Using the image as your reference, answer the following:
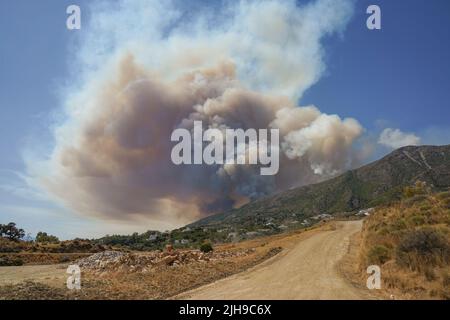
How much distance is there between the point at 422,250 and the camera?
1762cm

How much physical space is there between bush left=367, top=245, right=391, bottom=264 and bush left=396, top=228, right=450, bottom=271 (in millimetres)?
2036

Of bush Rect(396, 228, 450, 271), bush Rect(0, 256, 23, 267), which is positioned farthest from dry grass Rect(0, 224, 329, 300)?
bush Rect(0, 256, 23, 267)

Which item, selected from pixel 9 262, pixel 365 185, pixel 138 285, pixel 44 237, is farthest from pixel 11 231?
pixel 365 185

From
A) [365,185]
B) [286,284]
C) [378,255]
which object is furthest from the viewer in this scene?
[365,185]

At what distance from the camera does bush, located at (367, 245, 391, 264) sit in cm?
2053

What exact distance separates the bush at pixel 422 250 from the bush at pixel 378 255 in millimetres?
2036

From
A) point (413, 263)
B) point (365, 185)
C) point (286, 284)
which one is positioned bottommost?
point (286, 284)

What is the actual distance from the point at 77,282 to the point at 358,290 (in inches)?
555

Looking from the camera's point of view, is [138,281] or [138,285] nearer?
[138,285]

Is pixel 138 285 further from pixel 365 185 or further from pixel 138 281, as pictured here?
pixel 365 185

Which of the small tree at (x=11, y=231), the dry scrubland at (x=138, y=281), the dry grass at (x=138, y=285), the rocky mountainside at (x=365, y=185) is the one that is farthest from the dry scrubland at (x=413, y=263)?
the rocky mountainside at (x=365, y=185)

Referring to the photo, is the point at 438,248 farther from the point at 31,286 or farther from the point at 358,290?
the point at 31,286

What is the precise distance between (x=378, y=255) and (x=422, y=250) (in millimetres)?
3368
